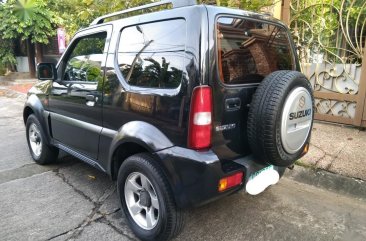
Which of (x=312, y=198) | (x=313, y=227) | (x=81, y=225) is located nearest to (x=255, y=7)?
(x=312, y=198)

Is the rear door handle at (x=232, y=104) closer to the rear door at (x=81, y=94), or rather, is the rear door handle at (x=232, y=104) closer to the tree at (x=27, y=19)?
the rear door at (x=81, y=94)

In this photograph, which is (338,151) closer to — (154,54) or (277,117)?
(277,117)

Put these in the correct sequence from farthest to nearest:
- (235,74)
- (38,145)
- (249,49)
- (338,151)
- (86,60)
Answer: (38,145), (338,151), (86,60), (249,49), (235,74)

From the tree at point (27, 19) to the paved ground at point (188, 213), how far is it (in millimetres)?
10142

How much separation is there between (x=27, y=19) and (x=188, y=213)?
12095mm

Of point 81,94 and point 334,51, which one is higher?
point 334,51

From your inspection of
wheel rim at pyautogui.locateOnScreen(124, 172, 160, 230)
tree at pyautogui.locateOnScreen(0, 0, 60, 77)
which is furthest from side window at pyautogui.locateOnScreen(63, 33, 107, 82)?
tree at pyautogui.locateOnScreen(0, 0, 60, 77)

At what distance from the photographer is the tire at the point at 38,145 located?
4.32m

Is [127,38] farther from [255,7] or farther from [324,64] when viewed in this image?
[324,64]

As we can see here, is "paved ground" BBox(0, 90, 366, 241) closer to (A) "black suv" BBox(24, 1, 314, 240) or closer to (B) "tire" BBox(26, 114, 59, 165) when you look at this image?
(B) "tire" BBox(26, 114, 59, 165)

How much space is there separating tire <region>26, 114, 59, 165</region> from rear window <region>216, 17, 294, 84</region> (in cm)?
287

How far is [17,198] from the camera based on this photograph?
139 inches

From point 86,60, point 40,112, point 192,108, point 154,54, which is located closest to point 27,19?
point 40,112

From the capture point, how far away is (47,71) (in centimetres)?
385
